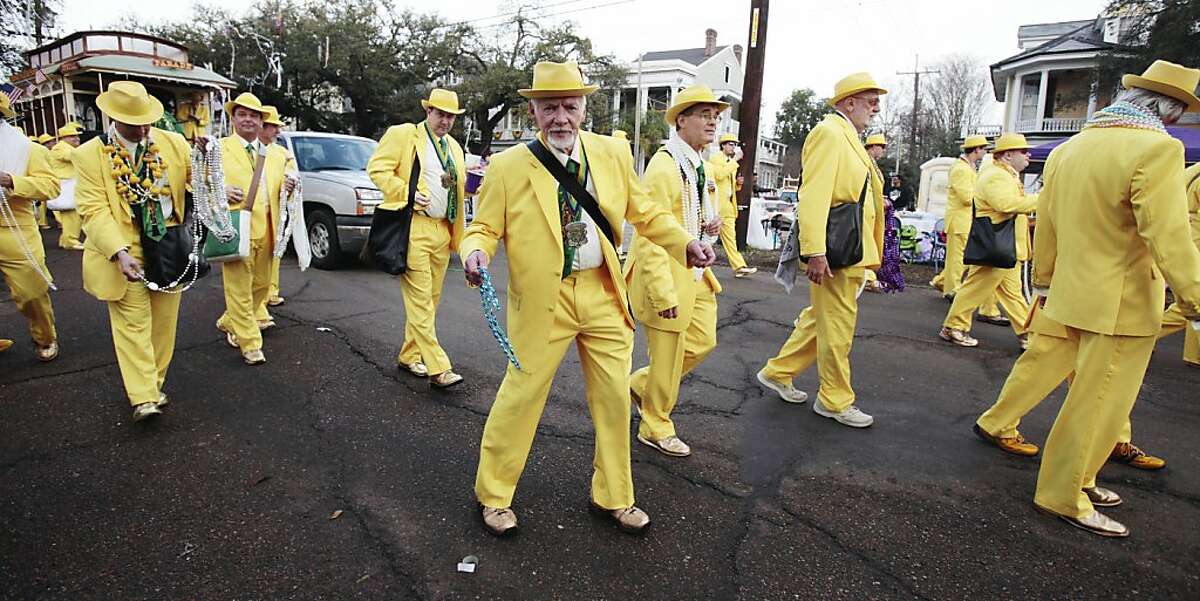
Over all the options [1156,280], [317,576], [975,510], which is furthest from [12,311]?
[1156,280]

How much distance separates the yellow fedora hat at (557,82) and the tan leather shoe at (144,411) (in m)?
3.04

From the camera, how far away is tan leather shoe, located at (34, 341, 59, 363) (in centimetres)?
527

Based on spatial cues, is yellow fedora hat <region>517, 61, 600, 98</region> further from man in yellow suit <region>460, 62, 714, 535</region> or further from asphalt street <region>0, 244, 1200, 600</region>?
asphalt street <region>0, 244, 1200, 600</region>

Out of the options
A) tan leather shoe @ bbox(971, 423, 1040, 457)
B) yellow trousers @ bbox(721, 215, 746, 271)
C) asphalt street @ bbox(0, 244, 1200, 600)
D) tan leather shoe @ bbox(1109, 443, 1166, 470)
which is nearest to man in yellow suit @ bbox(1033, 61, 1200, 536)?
asphalt street @ bbox(0, 244, 1200, 600)

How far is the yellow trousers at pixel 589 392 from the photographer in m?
2.85

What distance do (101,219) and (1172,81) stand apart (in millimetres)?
5275

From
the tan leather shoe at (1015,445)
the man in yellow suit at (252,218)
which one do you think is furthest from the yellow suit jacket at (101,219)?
the tan leather shoe at (1015,445)

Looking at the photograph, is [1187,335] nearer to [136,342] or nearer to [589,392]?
[589,392]

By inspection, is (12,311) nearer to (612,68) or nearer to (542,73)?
(542,73)

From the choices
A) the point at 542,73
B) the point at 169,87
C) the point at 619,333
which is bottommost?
the point at 619,333

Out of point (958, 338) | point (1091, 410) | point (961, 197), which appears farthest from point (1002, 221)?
point (1091, 410)

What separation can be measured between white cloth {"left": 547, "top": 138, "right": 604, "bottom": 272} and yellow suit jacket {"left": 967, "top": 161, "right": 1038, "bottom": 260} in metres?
4.69

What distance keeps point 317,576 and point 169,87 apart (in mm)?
15162

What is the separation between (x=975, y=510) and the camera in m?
3.28
